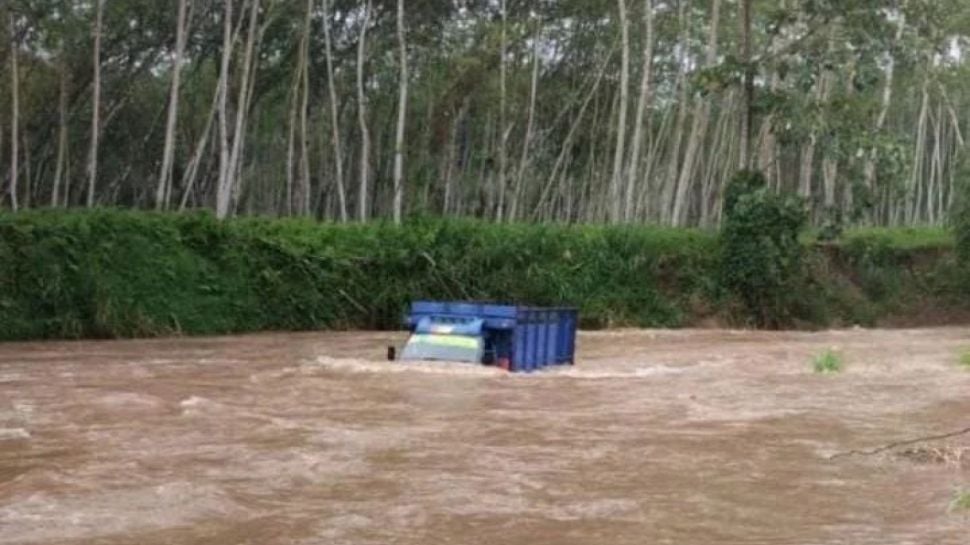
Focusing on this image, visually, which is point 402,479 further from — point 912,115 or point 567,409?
point 912,115

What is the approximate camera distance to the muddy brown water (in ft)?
25.3

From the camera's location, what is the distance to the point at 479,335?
16.9 metres

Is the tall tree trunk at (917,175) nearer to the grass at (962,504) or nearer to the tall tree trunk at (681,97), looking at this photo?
the tall tree trunk at (681,97)

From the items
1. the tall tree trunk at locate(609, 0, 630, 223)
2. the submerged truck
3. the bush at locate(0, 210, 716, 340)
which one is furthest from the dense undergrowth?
the submerged truck

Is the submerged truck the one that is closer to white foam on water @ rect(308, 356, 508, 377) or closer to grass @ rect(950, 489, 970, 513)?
white foam on water @ rect(308, 356, 508, 377)

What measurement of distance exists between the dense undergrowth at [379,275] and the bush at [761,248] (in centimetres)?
17

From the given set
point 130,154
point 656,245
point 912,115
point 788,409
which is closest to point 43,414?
point 788,409

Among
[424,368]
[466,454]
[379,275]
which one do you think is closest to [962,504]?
[466,454]

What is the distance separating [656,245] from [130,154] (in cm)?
2256

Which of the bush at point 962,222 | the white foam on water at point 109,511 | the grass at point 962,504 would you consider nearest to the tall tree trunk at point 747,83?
the bush at point 962,222

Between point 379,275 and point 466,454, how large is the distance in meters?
15.9

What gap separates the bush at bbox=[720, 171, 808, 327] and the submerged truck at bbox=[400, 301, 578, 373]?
1274 cm

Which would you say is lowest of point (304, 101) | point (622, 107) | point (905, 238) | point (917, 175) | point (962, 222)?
point (905, 238)

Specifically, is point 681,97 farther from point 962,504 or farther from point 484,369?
point 962,504
